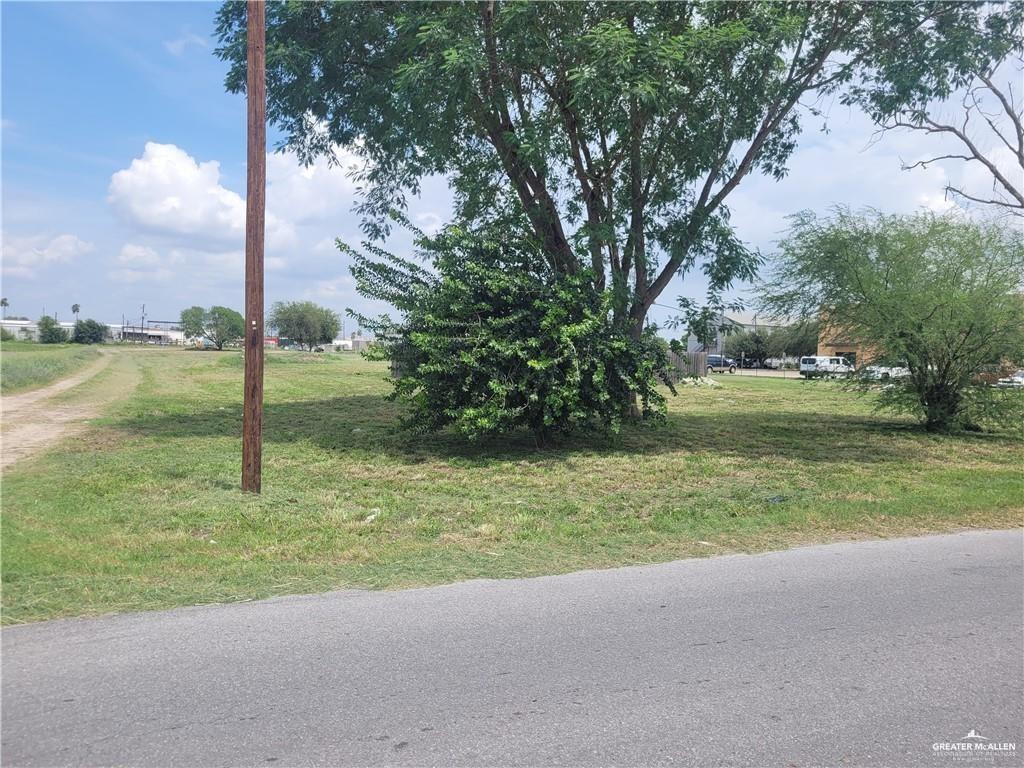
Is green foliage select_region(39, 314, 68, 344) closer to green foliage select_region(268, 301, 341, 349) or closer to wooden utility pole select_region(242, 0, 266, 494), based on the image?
green foliage select_region(268, 301, 341, 349)

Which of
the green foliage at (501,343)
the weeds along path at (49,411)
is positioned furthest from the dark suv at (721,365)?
the green foliage at (501,343)

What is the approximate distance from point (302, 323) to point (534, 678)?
110132 millimetres

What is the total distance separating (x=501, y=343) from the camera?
11875 mm

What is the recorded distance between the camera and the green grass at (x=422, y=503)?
5969 millimetres

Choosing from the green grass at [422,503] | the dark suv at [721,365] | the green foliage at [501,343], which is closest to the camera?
the green grass at [422,503]

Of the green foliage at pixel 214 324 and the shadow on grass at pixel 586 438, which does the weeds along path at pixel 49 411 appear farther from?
the green foliage at pixel 214 324

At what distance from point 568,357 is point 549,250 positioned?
2.94 m

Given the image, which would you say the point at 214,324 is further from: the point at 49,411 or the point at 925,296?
the point at 925,296

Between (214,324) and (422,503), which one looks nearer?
(422,503)

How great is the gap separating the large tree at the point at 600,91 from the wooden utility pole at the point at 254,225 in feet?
10.7

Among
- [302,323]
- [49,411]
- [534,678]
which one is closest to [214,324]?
[302,323]

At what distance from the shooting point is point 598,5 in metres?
12.9

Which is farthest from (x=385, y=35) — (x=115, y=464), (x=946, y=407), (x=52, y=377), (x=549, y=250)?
(x=52, y=377)

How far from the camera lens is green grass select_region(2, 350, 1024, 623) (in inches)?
235
